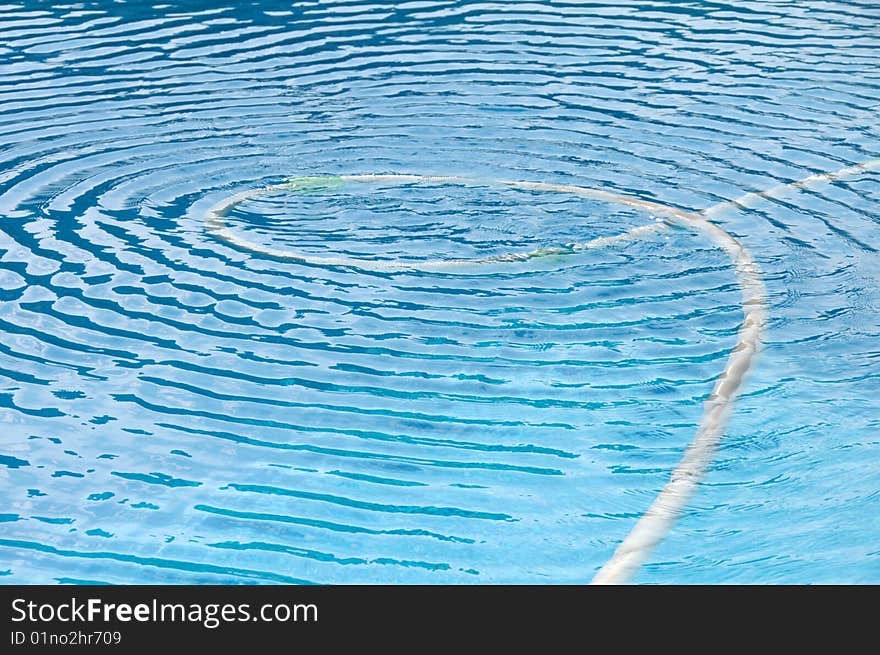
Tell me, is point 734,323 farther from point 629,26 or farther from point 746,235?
point 629,26

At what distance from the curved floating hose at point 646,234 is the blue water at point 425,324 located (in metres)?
0.05

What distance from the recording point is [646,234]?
18.7 ft

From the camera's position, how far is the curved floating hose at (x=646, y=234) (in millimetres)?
3604

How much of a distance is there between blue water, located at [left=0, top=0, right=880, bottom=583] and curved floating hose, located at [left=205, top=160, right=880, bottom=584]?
5cm

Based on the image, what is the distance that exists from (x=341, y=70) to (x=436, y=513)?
5.34 m

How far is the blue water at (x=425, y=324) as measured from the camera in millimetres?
3623

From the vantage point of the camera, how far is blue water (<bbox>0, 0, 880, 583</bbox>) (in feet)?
11.9
